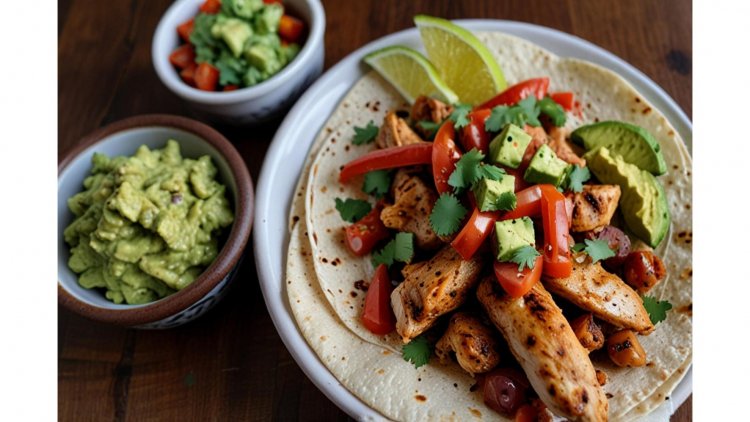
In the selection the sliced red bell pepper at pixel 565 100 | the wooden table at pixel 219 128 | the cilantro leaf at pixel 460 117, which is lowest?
the wooden table at pixel 219 128

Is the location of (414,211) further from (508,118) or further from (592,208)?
(592,208)

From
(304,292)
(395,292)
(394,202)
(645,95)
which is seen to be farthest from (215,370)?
(645,95)

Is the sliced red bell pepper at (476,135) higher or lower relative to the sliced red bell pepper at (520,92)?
lower

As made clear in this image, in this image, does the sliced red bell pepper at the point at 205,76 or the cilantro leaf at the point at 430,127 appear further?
the sliced red bell pepper at the point at 205,76

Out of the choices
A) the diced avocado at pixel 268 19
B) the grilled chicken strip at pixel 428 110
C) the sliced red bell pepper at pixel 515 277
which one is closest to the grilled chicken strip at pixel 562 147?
the grilled chicken strip at pixel 428 110

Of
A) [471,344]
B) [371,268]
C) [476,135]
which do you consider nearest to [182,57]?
[371,268]

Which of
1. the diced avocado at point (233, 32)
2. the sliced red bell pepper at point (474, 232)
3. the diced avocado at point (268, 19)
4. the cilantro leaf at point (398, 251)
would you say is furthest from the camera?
the diced avocado at point (268, 19)

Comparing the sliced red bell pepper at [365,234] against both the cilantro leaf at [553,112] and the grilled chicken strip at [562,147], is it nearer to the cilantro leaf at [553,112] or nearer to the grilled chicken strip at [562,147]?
the grilled chicken strip at [562,147]
